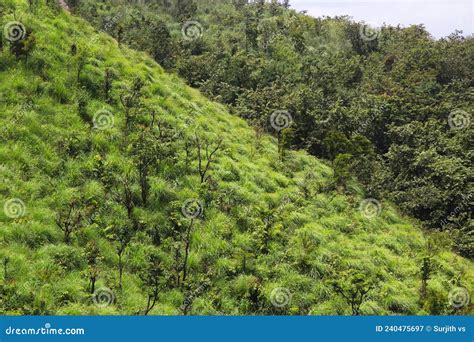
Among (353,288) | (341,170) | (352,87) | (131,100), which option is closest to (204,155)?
(131,100)

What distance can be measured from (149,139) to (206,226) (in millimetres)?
3870

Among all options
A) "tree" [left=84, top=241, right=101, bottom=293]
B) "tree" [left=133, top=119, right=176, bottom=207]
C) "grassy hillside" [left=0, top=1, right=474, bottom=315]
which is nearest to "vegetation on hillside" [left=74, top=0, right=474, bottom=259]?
"grassy hillside" [left=0, top=1, right=474, bottom=315]

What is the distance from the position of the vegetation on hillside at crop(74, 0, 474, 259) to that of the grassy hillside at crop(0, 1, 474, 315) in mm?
4310

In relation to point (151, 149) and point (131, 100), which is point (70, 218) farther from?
point (131, 100)

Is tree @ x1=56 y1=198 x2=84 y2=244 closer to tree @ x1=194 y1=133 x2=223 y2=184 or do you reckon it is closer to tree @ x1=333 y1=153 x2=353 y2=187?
tree @ x1=194 y1=133 x2=223 y2=184

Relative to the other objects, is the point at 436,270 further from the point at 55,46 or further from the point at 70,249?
the point at 55,46

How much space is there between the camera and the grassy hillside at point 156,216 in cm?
1177

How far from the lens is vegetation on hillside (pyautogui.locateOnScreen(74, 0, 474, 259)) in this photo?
2481 cm

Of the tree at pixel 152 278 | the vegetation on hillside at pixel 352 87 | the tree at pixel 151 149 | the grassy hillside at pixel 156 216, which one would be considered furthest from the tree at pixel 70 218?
the vegetation on hillside at pixel 352 87

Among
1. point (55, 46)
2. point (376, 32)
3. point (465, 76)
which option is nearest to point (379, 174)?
point (55, 46)

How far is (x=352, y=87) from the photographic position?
133 ft

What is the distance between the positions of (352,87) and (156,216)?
30946 millimetres

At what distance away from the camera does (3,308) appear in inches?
383

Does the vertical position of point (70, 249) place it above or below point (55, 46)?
below
